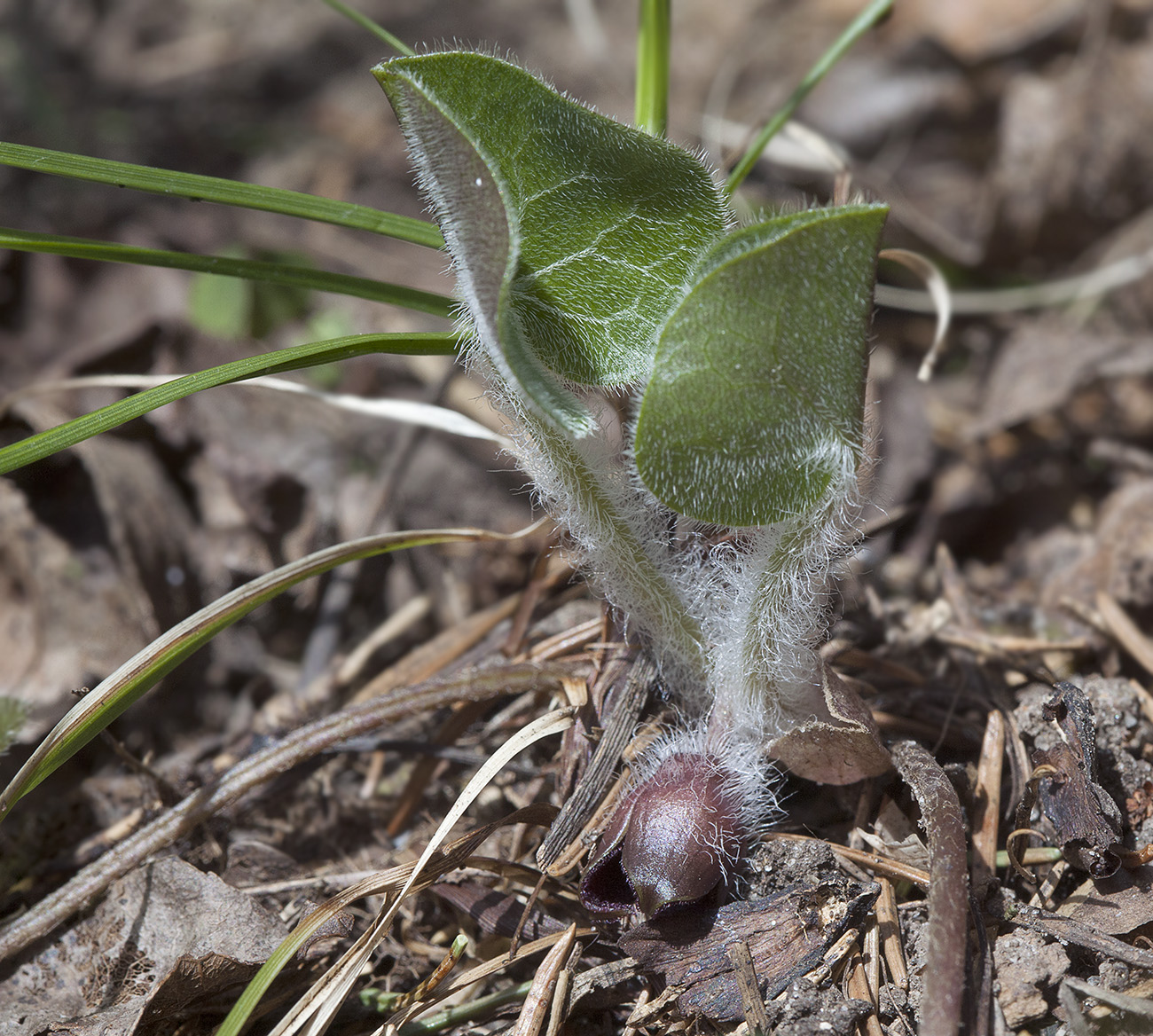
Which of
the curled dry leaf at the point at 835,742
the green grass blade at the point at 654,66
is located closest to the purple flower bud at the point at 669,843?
the curled dry leaf at the point at 835,742

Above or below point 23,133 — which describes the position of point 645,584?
below

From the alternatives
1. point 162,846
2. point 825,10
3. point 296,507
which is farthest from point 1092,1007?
point 825,10

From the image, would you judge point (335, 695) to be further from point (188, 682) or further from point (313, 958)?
point (313, 958)

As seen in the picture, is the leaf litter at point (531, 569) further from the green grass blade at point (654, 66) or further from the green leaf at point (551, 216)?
the green grass blade at point (654, 66)

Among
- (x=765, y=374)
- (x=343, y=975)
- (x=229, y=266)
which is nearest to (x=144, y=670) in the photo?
(x=343, y=975)

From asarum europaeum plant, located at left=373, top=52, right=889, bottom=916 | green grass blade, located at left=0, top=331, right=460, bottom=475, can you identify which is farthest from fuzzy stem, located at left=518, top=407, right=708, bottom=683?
green grass blade, located at left=0, top=331, right=460, bottom=475

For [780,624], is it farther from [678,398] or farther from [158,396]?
[158,396]

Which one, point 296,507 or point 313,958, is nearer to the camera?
point 313,958
